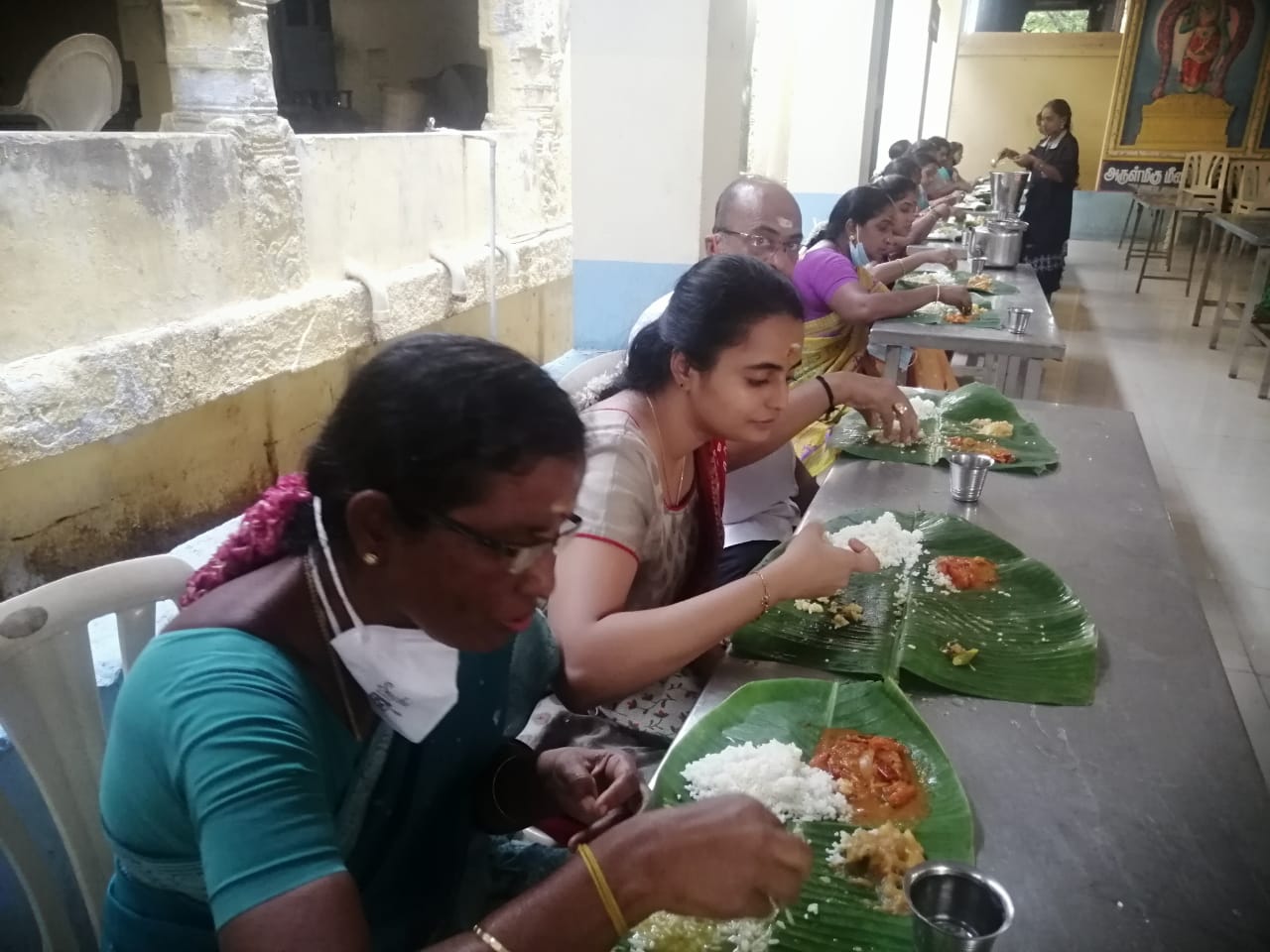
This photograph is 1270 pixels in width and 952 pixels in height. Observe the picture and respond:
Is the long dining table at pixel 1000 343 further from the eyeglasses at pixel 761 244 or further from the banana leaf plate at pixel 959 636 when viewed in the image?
the banana leaf plate at pixel 959 636

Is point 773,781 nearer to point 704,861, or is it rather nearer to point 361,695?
point 704,861

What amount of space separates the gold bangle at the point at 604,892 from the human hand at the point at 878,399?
1757 millimetres

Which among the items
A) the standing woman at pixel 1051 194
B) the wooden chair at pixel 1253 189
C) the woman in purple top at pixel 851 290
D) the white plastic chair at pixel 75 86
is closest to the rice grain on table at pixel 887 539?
the woman in purple top at pixel 851 290

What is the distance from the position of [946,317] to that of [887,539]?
101 inches

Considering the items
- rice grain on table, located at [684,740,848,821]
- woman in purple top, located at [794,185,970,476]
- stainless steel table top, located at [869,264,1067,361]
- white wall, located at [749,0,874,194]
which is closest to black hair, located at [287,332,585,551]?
rice grain on table, located at [684,740,848,821]

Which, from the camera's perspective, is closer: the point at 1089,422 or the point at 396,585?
the point at 396,585

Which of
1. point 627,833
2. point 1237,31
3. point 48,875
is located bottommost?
point 48,875

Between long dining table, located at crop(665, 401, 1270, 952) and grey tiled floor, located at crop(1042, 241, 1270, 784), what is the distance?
1022 millimetres

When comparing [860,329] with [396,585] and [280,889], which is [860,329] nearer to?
[396,585]

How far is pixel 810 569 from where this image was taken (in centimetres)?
145

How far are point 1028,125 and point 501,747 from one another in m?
17.6

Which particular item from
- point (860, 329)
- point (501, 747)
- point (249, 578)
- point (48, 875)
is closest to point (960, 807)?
point (501, 747)

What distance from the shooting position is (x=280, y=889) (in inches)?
29.2

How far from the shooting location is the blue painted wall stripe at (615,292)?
152 inches
